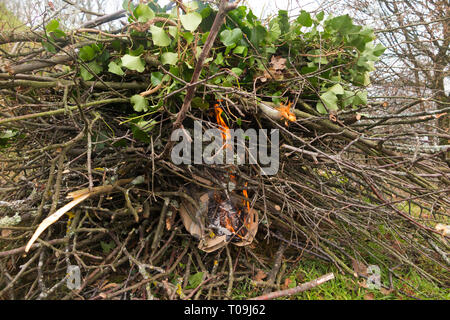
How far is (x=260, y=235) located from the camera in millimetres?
1725

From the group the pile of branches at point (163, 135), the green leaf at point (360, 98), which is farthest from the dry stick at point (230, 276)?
the green leaf at point (360, 98)

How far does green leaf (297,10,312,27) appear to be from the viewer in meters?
1.25

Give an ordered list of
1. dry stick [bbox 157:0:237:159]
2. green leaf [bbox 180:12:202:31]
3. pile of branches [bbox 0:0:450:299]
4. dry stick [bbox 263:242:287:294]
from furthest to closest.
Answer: dry stick [bbox 263:242:287:294] → pile of branches [bbox 0:0:450:299] → green leaf [bbox 180:12:202:31] → dry stick [bbox 157:0:237:159]

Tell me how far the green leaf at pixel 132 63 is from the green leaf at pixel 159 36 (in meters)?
0.12

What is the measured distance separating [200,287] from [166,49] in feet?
3.52

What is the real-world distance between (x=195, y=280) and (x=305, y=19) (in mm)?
1326

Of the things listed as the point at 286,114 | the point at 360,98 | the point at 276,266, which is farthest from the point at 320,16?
the point at 276,266

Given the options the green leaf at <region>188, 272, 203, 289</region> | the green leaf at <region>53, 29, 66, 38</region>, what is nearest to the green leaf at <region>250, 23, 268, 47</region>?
the green leaf at <region>53, 29, 66, 38</region>

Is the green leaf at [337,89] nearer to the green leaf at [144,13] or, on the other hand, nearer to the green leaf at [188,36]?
the green leaf at [188,36]

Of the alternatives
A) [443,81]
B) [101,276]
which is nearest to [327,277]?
[101,276]

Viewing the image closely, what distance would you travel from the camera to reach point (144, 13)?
1084mm

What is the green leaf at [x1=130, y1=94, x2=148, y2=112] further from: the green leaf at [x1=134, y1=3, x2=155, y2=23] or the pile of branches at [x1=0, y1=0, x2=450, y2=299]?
the green leaf at [x1=134, y1=3, x2=155, y2=23]

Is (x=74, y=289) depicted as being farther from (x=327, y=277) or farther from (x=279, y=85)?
(x=279, y=85)

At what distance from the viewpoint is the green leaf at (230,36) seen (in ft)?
3.76
